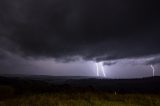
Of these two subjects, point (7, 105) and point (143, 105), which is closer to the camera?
point (7, 105)

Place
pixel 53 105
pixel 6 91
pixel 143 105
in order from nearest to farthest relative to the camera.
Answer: pixel 53 105 → pixel 143 105 → pixel 6 91

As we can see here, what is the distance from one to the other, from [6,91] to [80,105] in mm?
44971

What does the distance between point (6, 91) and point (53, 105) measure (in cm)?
4400

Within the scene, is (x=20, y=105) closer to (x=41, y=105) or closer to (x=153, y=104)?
(x=41, y=105)

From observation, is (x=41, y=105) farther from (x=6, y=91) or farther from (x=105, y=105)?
(x=6, y=91)

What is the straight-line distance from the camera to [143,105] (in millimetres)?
25375

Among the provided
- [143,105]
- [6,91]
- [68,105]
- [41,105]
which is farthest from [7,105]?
[6,91]

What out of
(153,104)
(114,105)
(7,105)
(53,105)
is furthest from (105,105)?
(7,105)

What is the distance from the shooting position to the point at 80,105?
22562 mm

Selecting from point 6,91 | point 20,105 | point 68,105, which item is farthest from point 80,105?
point 6,91

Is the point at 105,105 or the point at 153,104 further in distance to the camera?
the point at 153,104

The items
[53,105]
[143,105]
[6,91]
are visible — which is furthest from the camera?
[6,91]

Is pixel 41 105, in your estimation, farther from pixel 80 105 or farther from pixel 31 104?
pixel 80 105

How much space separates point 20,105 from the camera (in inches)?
883
